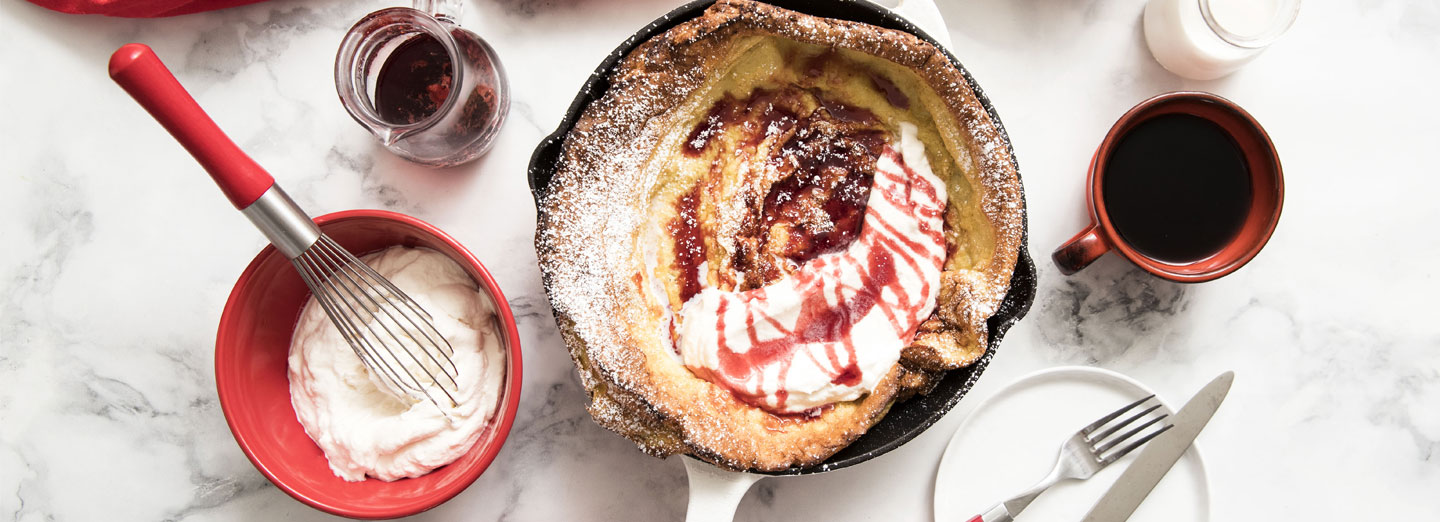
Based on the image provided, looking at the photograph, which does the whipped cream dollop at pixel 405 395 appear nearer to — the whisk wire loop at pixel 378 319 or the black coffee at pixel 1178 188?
the whisk wire loop at pixel 378 319

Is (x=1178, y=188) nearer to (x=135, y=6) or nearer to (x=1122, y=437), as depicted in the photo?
(x=1122, y=437)

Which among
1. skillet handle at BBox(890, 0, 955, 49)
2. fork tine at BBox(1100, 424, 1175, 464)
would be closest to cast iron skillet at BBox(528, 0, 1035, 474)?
skillet handle at BBox(890, 0, 955, 49)

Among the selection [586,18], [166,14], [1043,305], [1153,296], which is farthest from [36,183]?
[1153,296]

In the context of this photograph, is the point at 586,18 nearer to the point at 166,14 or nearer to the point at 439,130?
the point at 439,130

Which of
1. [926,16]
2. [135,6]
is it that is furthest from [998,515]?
[135,6]

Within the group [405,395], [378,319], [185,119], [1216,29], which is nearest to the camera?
[185,119]

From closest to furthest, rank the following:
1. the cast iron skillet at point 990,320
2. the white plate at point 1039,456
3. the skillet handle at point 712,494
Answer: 1. the cast iron skillet at point 990,320
2. the skillet handle at point 712,494
3. the white plate at point 1039,456

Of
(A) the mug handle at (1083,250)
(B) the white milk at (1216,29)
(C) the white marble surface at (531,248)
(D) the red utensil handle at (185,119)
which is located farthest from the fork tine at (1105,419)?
(D) the red utensil handle at (185,119)
